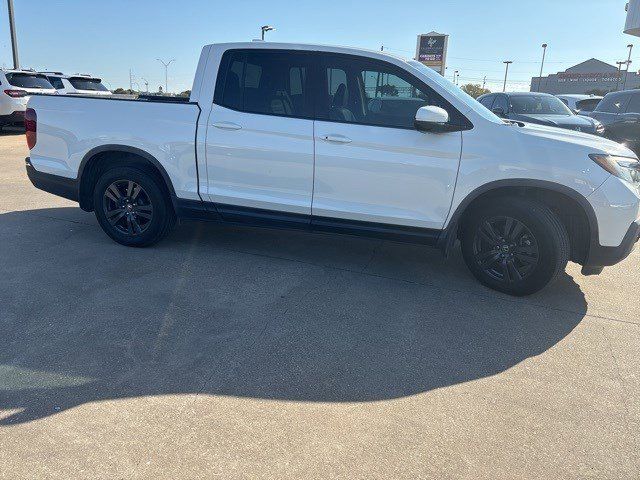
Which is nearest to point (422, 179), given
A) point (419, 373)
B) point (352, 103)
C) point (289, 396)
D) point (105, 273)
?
point (352, 103)

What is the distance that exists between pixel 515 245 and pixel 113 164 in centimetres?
387

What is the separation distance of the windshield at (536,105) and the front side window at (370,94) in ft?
25.4

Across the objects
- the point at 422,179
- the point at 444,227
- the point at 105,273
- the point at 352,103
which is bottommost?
the point at 105,273

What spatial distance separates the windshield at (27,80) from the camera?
46.2ft

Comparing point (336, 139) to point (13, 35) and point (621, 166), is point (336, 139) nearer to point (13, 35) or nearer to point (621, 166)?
point (621, 166)

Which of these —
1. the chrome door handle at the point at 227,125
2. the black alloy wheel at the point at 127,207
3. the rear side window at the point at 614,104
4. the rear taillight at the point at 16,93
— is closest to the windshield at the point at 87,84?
the rear taillight at the point at 16,93

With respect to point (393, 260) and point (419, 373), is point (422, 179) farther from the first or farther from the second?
point (419, 373)

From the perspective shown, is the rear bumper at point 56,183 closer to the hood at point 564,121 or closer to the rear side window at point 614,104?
the hood at point 564,121

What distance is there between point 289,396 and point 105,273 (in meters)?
2.41

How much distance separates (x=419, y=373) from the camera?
302cm

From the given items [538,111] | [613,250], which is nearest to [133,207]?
[613,250]

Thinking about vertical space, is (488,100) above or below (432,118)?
above

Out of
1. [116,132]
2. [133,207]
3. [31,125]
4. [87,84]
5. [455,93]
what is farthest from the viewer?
[87,84]

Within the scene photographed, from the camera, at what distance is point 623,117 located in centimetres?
1071
